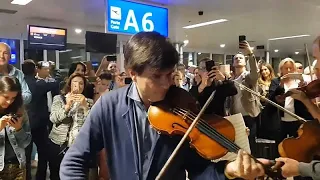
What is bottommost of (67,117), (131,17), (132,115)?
(67,117)

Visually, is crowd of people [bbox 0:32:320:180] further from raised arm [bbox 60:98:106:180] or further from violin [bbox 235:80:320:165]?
violin [bbox 235:80:320:165]

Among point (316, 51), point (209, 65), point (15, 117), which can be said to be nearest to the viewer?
point (316, 51)

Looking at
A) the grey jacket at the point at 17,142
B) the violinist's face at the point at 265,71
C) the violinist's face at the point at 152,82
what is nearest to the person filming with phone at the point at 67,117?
the grey jacket at the point at 17,142

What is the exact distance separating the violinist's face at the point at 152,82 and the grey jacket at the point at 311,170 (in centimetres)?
96

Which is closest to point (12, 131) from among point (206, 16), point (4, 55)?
point (4, 55)

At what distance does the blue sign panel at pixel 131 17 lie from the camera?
433cm

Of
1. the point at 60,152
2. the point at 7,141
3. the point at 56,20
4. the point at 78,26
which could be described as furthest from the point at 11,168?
the point at 78,26

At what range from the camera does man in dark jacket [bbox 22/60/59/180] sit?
12.9 feet

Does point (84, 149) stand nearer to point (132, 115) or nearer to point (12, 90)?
point (132, 115)

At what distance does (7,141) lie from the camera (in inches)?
95.4

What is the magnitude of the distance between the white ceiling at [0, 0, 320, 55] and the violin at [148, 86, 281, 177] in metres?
4.20

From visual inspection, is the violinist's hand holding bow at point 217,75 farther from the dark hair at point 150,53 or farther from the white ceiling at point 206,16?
the white ceiling at point 206,16

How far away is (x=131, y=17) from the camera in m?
4.46

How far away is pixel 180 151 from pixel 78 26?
8.16 m
